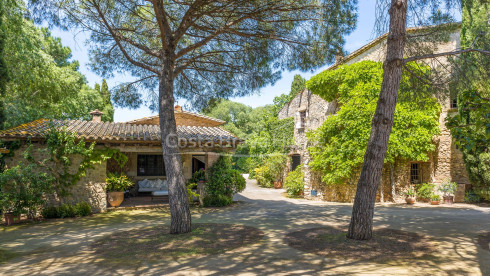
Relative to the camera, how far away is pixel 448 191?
11.1 metres

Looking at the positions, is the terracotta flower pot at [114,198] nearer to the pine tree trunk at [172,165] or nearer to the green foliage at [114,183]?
the green foliage at [114,183]

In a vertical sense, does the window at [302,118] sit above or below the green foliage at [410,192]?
above

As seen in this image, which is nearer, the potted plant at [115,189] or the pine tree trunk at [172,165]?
the pine tree trunk at [172,165]

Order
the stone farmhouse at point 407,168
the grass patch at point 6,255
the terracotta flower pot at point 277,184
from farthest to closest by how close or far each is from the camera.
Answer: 1. the terracotta flower pot at point 277,184
2. the stone farmhouse at point 407,168
3. the grass patch at point 6,255

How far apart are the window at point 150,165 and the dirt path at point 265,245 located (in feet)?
11.2

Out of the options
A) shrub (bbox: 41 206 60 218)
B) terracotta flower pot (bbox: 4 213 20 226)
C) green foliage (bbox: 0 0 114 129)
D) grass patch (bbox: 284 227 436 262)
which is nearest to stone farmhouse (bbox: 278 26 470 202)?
grass patch (bbox: 284 227 436 262)

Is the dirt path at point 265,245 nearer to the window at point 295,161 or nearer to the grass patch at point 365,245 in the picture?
the grass patch at point 365,245

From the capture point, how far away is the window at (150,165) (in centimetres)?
1283

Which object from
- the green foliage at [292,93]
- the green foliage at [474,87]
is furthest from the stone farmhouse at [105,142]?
the green foliage at [292,93]

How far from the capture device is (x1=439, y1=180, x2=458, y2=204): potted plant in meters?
11.0

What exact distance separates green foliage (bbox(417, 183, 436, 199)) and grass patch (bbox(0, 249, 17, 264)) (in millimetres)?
12460

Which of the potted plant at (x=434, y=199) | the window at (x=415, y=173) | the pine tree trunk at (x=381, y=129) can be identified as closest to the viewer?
the pine tree trunk at (x=381, y=129)

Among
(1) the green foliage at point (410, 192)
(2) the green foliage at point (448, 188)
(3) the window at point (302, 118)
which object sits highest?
(3) the window at point (302, 118)

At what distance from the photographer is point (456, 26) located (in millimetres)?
6371
